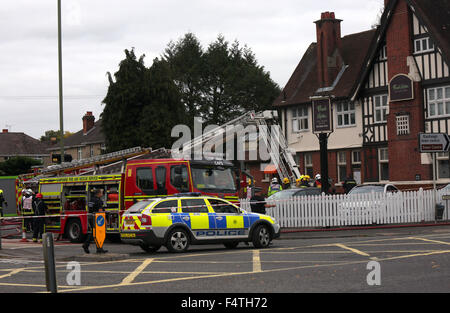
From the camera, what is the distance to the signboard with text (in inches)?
1201

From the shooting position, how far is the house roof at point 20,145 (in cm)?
11112

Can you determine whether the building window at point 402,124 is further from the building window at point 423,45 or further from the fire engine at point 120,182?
the fire engine at point 120,182

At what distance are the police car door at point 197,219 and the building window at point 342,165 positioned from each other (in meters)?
29.3

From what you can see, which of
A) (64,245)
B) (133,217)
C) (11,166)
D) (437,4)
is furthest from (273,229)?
(11,166)

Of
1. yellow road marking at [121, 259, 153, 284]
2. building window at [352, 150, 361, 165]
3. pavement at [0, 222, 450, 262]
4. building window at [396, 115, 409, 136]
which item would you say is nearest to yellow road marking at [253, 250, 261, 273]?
yellow road marking at [121, 259, 153, 284]

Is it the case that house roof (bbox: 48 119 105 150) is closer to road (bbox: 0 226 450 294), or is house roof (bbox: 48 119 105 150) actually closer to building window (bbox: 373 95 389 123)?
building window (bbox: 373 95 389 123)

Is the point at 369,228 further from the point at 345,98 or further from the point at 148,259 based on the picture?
the point at 345,98

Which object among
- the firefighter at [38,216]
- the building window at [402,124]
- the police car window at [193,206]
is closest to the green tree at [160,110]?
the building window at [402,124]

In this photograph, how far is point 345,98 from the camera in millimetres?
49062

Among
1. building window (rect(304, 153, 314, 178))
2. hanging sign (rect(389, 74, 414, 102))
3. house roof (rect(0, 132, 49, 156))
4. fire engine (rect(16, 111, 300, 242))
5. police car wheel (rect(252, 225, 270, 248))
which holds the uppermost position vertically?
house roof (rect(0, 132, 49, 156))

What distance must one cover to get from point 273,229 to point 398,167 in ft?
79.4

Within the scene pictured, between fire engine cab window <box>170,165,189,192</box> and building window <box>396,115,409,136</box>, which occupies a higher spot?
building window <box>396,115,409,136</box>

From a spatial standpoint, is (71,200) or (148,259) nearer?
(148,259)

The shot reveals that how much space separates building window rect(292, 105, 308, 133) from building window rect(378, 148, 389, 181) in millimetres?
6877
